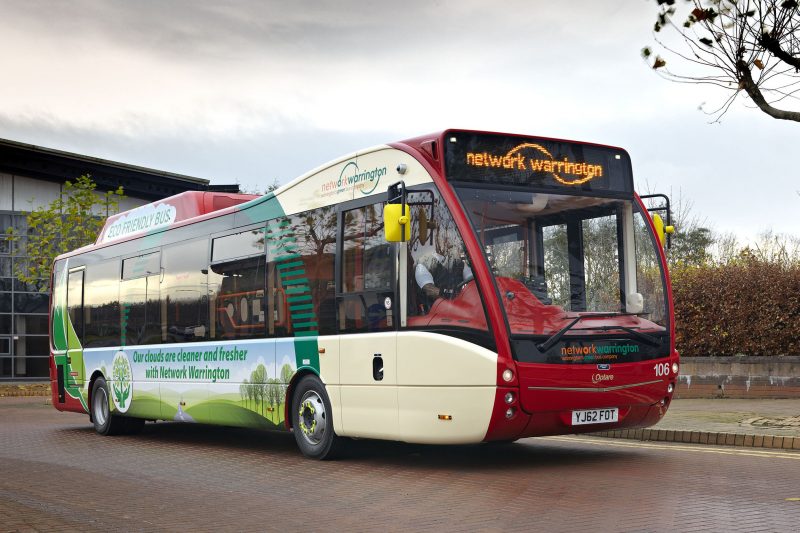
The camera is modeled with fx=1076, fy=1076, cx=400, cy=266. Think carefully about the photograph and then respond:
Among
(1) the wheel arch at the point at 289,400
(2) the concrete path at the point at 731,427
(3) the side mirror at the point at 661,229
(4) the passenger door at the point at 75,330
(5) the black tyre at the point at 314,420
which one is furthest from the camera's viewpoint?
(4) the passenger door at the point at 75,330

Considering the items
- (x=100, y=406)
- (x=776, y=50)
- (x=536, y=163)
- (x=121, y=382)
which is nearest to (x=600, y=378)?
(x=536, y=163)

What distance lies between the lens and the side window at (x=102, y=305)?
695 inches

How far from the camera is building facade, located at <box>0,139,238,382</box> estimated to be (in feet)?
137

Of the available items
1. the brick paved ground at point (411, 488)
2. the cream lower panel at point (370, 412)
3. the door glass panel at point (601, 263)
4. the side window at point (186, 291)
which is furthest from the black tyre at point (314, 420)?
the door glass panel at point (601, 263)

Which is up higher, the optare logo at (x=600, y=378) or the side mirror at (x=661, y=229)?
the side mirror at (x=661, y=229)

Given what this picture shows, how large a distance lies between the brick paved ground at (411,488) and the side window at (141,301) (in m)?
2.17

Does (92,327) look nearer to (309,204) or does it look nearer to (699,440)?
(309,204)

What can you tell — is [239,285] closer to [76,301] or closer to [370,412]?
[370,412]

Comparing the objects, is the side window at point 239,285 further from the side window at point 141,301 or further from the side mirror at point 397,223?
the side mirror at point 397,223

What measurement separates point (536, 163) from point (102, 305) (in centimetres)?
957

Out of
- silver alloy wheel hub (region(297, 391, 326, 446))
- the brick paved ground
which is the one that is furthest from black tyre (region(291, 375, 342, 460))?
the brick paved ground

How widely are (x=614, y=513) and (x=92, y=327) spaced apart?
1245 centimetres

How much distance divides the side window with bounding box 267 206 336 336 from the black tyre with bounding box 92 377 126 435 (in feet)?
19.2

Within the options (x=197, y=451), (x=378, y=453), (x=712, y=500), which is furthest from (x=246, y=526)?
(x=197, y=451)
